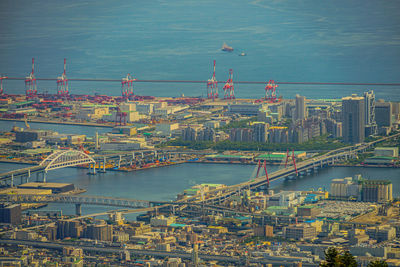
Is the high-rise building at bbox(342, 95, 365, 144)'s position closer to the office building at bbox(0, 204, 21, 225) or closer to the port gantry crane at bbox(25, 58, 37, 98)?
the office building at bbox(0, 204, 21, 225)

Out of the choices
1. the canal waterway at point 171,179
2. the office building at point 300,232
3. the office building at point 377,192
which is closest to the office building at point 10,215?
the canal waterway at point 171,179

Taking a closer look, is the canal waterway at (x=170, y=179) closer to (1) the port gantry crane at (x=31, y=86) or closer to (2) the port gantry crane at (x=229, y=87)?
(2) the port gantry crane at (x=229, y=87)

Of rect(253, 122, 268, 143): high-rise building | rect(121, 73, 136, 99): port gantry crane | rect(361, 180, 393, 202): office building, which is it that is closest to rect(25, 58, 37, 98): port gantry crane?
rect(121, 73, 136, 99): port gantry crane

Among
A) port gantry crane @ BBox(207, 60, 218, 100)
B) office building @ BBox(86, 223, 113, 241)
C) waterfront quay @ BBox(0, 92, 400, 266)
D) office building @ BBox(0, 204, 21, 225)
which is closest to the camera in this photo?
waterfront quay @ BBox(0, 92, 400, 266)

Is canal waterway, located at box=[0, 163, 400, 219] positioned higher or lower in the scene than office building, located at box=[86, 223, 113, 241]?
higher

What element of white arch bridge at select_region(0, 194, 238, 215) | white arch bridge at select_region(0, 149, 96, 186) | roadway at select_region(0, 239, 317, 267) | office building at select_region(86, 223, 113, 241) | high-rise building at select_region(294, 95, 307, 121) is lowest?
roadway at select_region(0, 239, 317, 267)

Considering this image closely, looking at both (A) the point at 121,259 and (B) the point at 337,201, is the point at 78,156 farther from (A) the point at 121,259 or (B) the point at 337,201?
(A) the point at 121,259
